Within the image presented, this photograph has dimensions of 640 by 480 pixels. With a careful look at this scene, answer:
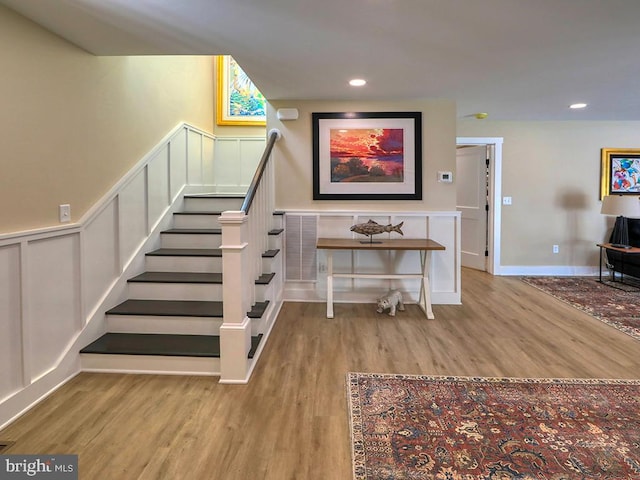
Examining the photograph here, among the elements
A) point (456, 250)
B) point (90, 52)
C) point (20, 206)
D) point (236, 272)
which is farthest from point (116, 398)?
point (456, 250)

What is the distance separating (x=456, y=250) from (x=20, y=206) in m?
3.71

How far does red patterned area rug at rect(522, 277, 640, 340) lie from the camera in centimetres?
353

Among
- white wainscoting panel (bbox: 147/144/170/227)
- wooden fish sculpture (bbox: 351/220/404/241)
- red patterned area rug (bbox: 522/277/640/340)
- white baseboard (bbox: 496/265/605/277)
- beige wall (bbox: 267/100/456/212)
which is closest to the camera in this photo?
white wainscoting panel (bbox: 147/144/170/227)

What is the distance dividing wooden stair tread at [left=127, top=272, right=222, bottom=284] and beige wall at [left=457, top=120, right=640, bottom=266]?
4237 mm

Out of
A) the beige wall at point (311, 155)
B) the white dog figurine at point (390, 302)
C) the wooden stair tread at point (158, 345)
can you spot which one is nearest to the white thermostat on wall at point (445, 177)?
the beige wall at point (311, 155)

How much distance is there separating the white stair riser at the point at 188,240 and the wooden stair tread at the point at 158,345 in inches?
41.8

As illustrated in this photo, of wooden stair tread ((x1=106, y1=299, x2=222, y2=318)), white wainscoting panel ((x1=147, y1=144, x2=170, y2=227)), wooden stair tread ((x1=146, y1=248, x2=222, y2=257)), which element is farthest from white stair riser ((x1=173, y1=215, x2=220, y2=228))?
wooden stair tread ((x1=106, y1=299, x2=222, y2=318))

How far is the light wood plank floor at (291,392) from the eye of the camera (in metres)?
1.67

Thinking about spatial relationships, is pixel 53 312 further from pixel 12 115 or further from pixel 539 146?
pixel 539 146

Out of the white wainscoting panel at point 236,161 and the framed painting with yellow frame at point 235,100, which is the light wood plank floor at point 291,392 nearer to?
the white wainscoting panel at point 236,161

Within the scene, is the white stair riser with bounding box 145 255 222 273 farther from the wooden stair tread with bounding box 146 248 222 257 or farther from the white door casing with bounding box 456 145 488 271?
the white door casing with bounding box 456 145 488 271

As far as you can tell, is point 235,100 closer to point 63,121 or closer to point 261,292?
point 63,121

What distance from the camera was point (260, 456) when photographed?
1.69m

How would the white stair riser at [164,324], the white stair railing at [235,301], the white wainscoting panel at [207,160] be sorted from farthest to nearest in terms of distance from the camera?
1. the white wainscoting panel at [207,160]
2. the white stair riser at [164,324]
3. the white stair railing at [235,301]
